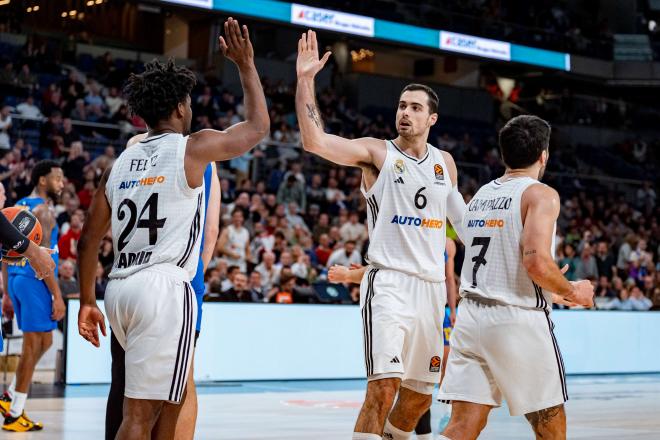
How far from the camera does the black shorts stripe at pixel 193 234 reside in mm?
4703

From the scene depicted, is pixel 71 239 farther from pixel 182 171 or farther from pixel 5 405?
pixel 182 171

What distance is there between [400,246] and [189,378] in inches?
60.7

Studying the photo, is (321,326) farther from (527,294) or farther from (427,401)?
(527,294)

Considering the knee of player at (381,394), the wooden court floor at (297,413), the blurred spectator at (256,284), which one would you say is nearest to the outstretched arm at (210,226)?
the knee of player at (381,394)

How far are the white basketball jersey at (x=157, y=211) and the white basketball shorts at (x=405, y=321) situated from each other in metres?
1.56

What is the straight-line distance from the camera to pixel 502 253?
521cm

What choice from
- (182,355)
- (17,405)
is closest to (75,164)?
(17,405)

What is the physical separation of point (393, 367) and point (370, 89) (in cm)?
2464

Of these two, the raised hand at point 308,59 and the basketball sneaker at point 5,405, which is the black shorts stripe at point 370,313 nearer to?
the raised hand at point 308,59

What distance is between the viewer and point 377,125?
88.1 ft

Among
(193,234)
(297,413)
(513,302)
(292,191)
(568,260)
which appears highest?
(193,234)

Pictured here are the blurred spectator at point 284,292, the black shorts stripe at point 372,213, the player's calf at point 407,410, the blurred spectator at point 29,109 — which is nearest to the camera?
the player's calf at point 407,410

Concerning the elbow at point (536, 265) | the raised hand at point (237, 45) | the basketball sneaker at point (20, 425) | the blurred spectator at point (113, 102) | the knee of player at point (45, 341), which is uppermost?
the blurred spectator at point (113, 102)

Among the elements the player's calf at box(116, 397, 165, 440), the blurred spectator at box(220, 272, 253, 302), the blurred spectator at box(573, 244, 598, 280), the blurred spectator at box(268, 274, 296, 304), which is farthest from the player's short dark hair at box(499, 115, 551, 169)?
the blurred spectator at box(573, 244, 598, 280)
